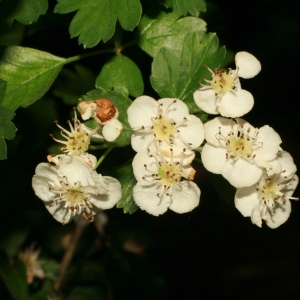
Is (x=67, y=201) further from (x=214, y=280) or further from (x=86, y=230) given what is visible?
(x=214, y=280)

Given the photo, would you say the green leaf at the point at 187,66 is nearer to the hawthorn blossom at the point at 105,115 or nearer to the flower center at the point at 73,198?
the hawthorn blossom at the point at 105,115

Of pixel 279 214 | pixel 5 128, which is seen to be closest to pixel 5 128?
pixel 5 128

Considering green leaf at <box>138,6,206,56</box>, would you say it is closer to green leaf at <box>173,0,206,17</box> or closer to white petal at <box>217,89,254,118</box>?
green leaf at <box>173,0,206,17</box>

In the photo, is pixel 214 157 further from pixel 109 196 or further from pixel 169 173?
pixel 109 196

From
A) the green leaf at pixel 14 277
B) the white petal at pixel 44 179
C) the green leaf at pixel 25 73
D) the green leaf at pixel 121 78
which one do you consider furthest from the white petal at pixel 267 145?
the green leaf at pixel 14 277

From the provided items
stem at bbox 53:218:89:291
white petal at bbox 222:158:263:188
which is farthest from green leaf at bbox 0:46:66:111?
stem at bbox 53:218:89:291

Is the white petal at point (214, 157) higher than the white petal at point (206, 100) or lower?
lower
